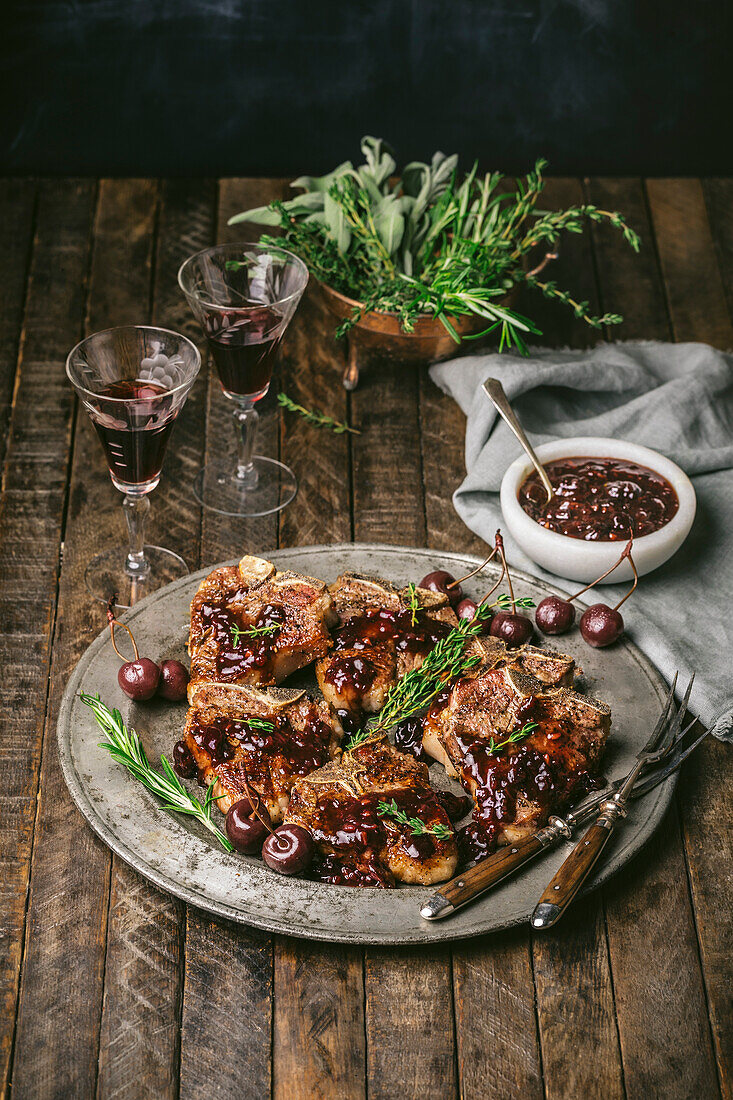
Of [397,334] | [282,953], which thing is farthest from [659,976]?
[397,334]

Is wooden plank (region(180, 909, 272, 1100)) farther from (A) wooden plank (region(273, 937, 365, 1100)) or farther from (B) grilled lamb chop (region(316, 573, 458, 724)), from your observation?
(B) grilled lamb chop (region(316, 573, 458, 724))

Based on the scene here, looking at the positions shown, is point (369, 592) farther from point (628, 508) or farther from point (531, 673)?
point (628, 508)

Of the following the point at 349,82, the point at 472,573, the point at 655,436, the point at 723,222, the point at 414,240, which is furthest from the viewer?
the point at 349,82

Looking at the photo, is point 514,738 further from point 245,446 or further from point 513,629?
point 245,446

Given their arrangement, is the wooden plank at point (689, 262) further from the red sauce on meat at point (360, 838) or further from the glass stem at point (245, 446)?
the red sauce on meat at point (360, 838)

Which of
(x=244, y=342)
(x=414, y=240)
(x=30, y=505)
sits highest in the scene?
(x=244, y=342)

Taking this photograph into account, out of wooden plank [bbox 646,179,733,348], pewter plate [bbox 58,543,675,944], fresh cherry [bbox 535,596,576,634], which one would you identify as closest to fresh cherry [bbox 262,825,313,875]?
pewter plate [bbox 58,543,675,944]
